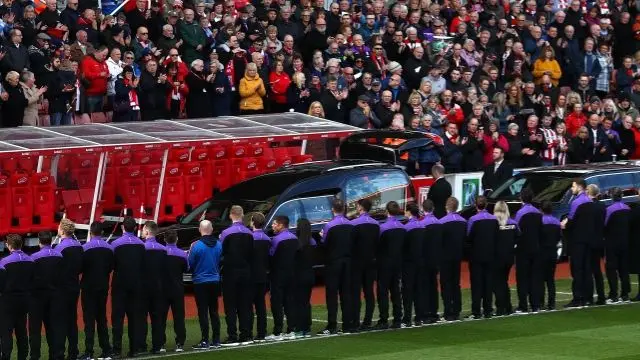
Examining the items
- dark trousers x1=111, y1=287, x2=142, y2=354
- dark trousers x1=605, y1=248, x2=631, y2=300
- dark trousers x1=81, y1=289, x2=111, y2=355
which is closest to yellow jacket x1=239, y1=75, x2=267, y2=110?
dark trousers x1=605, y1=248, x2=631, y2=300

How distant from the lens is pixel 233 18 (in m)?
Result: 31.8

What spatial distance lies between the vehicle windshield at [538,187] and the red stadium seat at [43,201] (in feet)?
25.2

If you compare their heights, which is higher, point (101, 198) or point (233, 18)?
point (233, 18)

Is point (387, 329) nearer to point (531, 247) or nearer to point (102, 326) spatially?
point (531, 247)

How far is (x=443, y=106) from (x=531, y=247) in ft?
30.0

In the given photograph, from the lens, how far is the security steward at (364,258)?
22234 mm

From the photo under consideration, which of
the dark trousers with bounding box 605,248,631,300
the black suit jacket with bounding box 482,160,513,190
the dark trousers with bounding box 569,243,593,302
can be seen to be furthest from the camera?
the black suit jacket with bounding box 482,160,513,190

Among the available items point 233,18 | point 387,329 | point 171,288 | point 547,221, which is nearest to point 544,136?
point 233,18

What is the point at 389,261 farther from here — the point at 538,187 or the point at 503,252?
the point at 538,187

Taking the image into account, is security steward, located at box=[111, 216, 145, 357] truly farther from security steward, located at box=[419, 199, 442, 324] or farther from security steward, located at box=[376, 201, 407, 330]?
security steward, located at box=[419, 199, 442, 324]

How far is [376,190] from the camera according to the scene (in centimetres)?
2659

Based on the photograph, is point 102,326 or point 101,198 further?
point 101,198

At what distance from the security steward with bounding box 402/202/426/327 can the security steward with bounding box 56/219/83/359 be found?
4.81 meters

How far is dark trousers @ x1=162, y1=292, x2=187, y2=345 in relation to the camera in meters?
20.7
